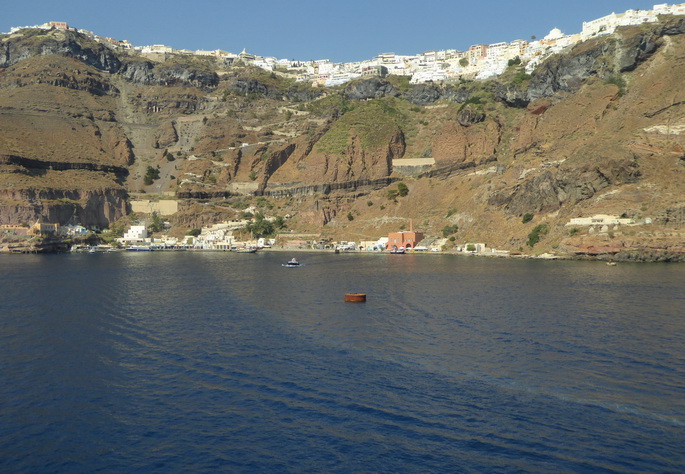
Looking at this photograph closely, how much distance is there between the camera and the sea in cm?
2012

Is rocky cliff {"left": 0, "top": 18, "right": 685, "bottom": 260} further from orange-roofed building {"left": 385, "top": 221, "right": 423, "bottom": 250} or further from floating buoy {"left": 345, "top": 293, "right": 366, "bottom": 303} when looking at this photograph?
floating buoy {"left": 345, "top": 293, "right": 366, "bottom": 303}

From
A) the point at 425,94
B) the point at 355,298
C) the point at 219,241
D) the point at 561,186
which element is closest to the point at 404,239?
the point at 561,186

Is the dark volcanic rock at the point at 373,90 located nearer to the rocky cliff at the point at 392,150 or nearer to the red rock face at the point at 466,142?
the rocky cliff at the point at 392,150

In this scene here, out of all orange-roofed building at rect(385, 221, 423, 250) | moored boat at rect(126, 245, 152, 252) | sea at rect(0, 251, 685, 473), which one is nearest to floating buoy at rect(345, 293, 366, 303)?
sea at rect(0, 251, 685, 473)

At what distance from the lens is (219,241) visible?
137 metres

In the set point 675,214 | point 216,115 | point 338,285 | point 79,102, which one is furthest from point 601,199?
point 79,102

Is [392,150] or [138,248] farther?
[392,150]

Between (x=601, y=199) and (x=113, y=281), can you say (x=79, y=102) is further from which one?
(x=601, y=199)

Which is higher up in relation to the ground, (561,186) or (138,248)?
(561,186)

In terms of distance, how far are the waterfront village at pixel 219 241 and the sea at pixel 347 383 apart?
6262 centimetres

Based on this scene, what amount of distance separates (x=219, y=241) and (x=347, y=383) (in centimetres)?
11368

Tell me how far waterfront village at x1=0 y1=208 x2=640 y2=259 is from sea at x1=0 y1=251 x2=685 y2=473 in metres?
62.6

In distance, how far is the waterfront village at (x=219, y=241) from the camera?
115625 mm

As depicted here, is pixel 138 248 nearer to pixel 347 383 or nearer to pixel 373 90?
pixel 373 90
